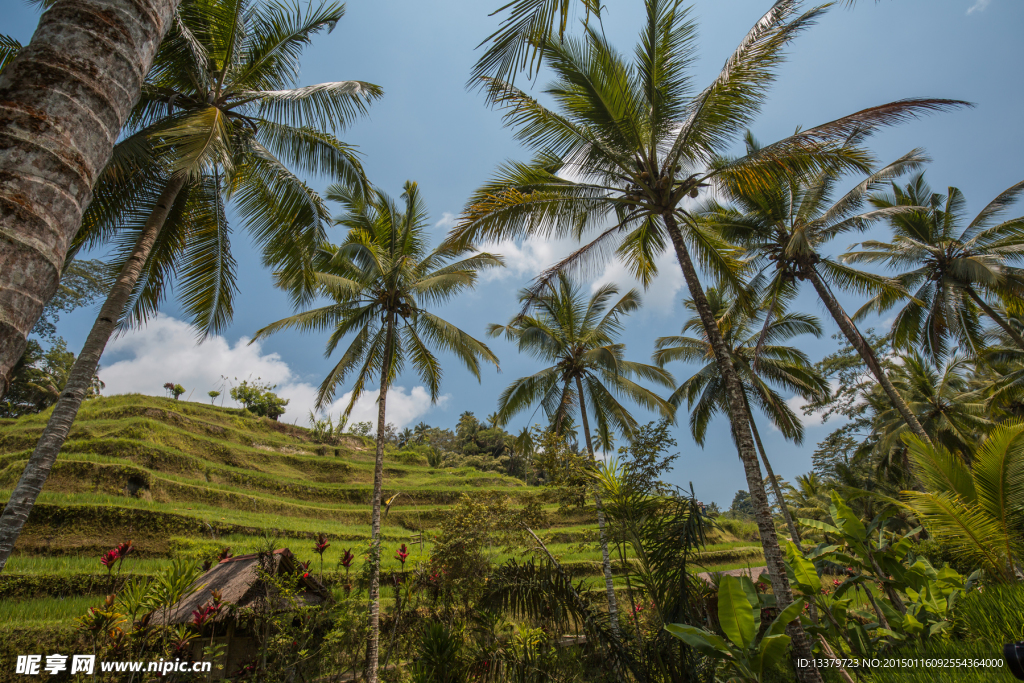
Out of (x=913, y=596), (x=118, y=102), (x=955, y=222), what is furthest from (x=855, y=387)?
(x=118, y=102)

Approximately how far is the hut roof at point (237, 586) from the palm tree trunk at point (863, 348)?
11678mm

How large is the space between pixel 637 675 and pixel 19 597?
42.8 ft

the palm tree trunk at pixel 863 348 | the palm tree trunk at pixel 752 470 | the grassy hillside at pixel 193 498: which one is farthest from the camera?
the grassy hillside at pixel 193 498

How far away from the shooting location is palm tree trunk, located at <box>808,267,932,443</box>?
31.2 ft

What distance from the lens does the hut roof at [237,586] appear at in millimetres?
6996

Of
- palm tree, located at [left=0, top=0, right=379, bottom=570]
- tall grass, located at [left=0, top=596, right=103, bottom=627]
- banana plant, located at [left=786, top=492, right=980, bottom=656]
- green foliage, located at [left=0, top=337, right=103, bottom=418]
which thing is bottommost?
banana plant, located at [left=786, top=492, right=980, bottom=656]

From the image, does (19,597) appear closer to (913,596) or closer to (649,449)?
(649,449)

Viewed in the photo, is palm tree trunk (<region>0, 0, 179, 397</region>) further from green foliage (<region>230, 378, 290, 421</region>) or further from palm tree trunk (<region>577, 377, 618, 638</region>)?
green foliage (<region>230, 378, 290, 421</region>)

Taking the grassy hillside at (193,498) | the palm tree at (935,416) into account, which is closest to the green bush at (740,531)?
the grassy hillside at (193,498)

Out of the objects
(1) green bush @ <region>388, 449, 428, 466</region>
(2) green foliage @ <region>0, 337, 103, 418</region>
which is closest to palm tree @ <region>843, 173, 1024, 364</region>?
(1) green bush @ <region>388, 449, 428, 466</region>

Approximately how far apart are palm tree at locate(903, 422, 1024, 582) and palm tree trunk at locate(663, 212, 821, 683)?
1352 mm

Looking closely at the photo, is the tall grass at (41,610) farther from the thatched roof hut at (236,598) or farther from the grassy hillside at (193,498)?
the thatched roof hut at (236,598)

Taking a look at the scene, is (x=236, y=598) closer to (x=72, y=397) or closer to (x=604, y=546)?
(x=72, y=397)

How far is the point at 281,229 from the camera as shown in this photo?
7742mm
